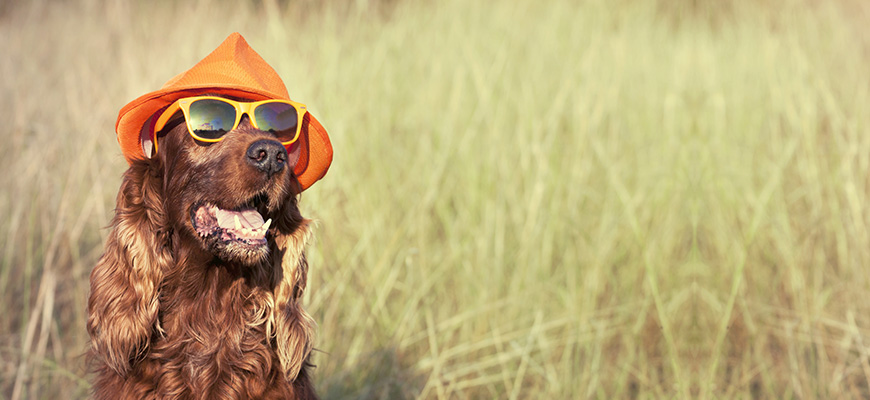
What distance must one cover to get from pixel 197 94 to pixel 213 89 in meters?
0.06

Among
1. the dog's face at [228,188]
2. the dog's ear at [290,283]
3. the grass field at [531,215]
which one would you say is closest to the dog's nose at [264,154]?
the dog's face at [228,188]

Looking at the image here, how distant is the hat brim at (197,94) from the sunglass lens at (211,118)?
0.05m

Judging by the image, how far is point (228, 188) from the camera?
78.9 inches

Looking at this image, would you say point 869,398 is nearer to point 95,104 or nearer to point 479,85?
point 479,85

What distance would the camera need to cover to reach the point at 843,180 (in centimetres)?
405

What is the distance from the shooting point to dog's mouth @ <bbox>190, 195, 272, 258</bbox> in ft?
6.45

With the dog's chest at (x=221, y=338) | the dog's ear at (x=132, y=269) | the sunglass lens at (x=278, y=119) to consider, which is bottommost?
the dog's chest at (x=221, y=338)

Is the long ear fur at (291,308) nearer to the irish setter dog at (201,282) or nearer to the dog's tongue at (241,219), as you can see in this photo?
the irish setter dog at (201,282)

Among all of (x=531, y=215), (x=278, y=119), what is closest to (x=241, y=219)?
(x=278, y=119)

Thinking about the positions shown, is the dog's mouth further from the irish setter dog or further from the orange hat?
the orange hat

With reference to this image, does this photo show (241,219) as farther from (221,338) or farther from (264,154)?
(221,338)

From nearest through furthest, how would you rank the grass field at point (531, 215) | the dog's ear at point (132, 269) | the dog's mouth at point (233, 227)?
1. the dog's mouth at point (233, 227)
2. the dog's ear at point (132, 269)
3. the grass field at point (531, 215)

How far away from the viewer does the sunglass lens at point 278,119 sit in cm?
209

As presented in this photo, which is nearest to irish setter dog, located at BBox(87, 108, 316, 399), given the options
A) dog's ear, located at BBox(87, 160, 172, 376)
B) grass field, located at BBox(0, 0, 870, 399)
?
dog's ear, located at BBox(87, 160, 172, 376)
